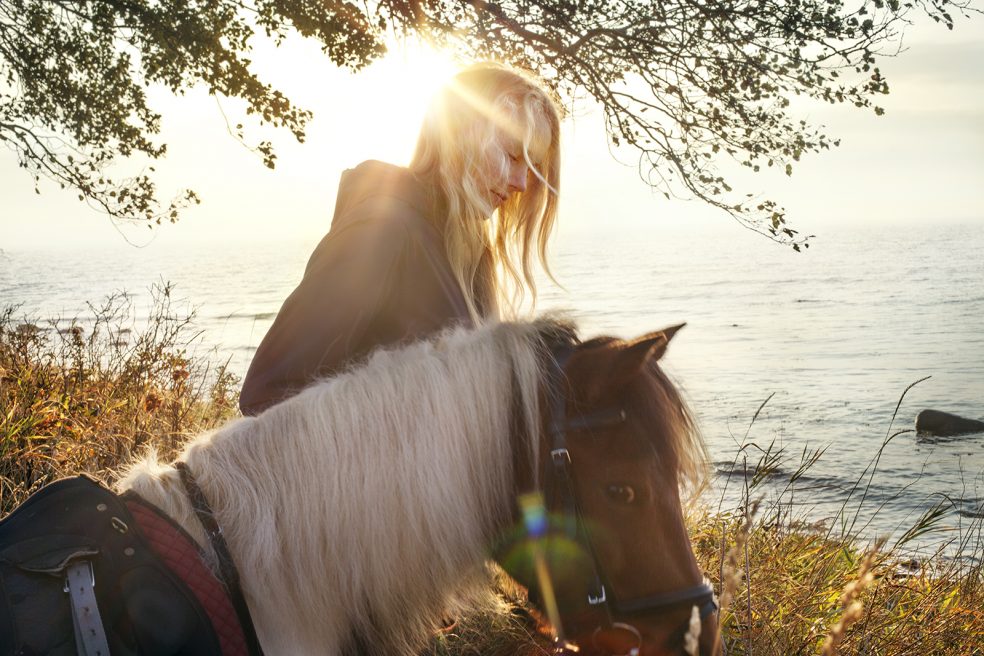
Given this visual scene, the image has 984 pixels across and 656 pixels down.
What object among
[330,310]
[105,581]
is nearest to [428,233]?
[330,310]

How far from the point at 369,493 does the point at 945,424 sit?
13.2 m

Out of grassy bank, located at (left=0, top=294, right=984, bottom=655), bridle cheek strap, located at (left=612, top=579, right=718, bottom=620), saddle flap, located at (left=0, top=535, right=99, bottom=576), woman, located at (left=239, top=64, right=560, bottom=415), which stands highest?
woman, located at (left=239, top=64, right=560, bottom=415)

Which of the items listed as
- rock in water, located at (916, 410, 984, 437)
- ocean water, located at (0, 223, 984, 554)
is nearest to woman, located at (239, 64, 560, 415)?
ocean water, located at (0, 223, 984, 554)

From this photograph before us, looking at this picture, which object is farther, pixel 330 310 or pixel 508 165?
pixel 508 165

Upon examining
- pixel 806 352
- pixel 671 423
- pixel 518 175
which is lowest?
pixel 806 352

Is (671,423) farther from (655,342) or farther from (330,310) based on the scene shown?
(330,310)

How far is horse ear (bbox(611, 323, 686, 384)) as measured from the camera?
1.65 meters

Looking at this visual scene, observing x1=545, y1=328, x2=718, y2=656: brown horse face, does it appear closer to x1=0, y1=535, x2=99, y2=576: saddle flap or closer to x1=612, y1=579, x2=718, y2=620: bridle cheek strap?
x1=612, y1=579, x2=718, y2=620: bridle cheek strap

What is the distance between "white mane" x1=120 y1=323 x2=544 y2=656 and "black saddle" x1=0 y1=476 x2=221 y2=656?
0.42 ft

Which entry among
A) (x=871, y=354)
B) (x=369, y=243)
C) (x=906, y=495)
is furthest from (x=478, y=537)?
(x=871, y=354)

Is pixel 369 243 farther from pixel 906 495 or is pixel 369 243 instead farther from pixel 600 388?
pixel 906 495

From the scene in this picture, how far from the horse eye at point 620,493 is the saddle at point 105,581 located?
2.87 feet

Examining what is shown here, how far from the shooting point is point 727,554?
2.89m

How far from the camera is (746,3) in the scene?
5.64 metres
